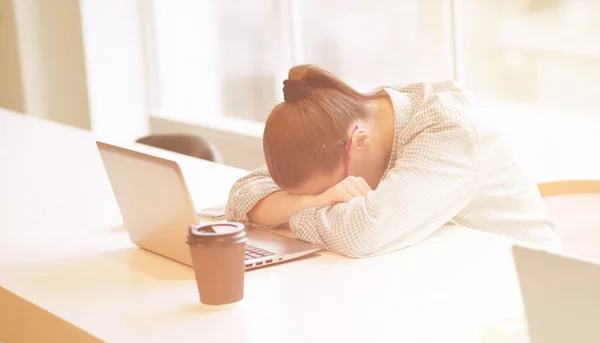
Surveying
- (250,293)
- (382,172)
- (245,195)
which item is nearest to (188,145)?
(245,195)

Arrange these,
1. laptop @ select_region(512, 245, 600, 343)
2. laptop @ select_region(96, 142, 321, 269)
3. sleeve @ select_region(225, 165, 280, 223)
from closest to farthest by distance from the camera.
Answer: laptop @ select_region(512, 245, 600, 343), laptop @ select_region(96, 142, 321, 269), sleeve @ select_region(225, 165, 280, 223)

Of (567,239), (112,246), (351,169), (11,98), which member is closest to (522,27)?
(567,239)

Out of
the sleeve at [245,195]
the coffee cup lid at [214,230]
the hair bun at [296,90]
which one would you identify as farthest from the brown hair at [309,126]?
the coffee cup lid at [214,230]

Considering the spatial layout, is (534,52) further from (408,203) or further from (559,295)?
(559,295)

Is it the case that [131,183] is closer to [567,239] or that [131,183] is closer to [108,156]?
A: [108,156]

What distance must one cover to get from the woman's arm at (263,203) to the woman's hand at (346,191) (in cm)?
2

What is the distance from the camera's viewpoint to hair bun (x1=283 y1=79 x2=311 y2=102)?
1.74 m

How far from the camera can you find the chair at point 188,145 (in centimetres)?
288

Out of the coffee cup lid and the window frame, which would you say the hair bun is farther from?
the window frame

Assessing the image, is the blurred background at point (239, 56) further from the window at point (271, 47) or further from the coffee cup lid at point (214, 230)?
the coffee cup lid at point (214, 230)

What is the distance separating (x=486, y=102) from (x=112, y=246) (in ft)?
6.10

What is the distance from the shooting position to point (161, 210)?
1604 mm

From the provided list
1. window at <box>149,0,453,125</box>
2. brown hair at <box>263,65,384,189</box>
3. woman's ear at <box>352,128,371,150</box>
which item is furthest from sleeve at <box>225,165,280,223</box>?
window at <box>149,0,453,125</box>

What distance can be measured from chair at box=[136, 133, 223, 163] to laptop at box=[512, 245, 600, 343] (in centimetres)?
192
